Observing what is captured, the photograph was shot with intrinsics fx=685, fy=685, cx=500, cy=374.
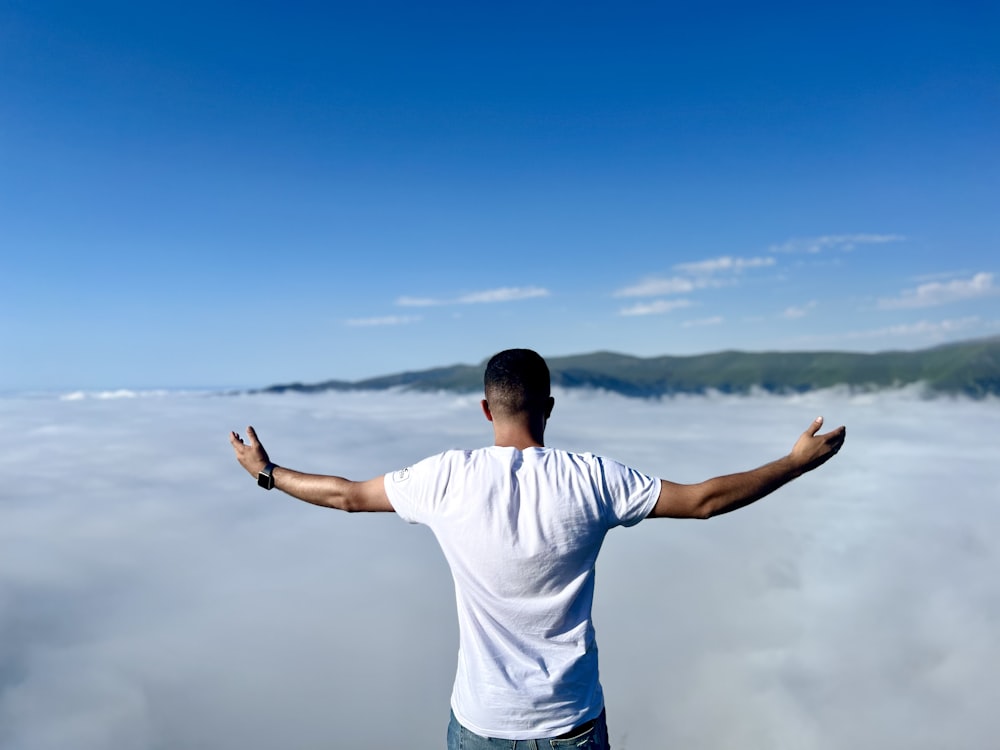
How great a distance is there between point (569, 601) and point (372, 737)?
17844cm

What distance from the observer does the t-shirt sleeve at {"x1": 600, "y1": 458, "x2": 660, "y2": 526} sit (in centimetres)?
380

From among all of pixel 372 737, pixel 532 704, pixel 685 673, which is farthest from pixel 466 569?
pixel 685 673

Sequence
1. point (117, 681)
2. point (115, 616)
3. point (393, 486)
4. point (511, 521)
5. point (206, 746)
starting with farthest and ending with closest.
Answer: point (115, 616), point (117, 681), point (206, 746), point (393, 486), point (511, 521)

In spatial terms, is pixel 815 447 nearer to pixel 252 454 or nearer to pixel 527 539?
pixel 527 539

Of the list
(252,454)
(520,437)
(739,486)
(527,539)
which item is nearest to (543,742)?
(527,539)

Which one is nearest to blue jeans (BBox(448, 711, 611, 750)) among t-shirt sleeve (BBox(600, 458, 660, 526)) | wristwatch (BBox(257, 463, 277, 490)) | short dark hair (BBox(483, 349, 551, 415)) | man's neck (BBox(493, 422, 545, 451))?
t-shirt sleeve (BBox(600, 458, 660, 526))

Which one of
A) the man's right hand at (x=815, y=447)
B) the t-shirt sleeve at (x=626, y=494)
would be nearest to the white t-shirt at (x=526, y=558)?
the t-shirt sleeve at (x=626, y=494)

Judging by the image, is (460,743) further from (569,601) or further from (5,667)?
(5,667)

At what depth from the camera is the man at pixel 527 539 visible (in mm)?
3732

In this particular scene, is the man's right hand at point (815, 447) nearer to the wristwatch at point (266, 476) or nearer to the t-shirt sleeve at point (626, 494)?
the t-shirt sleeve at point (626, 494)

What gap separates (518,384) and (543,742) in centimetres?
203

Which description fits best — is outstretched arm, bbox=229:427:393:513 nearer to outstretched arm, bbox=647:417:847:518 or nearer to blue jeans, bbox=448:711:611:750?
blue jeans, bbox=448:711:611:750

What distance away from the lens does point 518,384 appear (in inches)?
158

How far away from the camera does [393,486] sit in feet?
13.3
